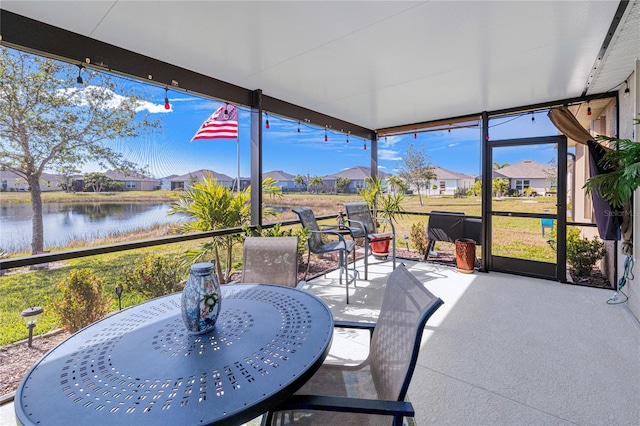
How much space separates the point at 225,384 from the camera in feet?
3.13

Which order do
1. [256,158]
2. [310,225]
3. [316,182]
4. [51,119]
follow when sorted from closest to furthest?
[51,119]
[256,158]
[310,225]
[316,182]

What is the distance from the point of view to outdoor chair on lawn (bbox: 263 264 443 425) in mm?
986

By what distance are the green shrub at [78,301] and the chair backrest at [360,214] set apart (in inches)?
140

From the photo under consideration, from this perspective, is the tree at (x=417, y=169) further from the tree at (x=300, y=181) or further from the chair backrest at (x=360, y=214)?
the tree at (x=300, y=181)

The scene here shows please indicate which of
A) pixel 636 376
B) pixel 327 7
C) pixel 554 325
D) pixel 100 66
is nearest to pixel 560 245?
pixel 554 325

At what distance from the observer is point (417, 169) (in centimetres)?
622

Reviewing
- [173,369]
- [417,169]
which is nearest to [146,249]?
[173,369]

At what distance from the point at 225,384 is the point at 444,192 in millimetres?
5640

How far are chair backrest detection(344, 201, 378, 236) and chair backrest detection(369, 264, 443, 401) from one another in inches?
139

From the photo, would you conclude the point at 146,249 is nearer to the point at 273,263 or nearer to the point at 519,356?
the point at 273,263

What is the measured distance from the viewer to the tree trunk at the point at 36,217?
2686 mm

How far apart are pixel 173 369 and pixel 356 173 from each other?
5825 mm

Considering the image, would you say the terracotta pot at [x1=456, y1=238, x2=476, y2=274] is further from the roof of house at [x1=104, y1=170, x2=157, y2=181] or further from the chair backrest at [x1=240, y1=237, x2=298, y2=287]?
the roof of house at [x1=104, y1=170, x2=157, y2=181]

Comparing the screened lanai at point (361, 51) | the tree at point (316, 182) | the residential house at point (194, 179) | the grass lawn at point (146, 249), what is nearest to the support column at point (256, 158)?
the screened lanai at point (361, 51)
